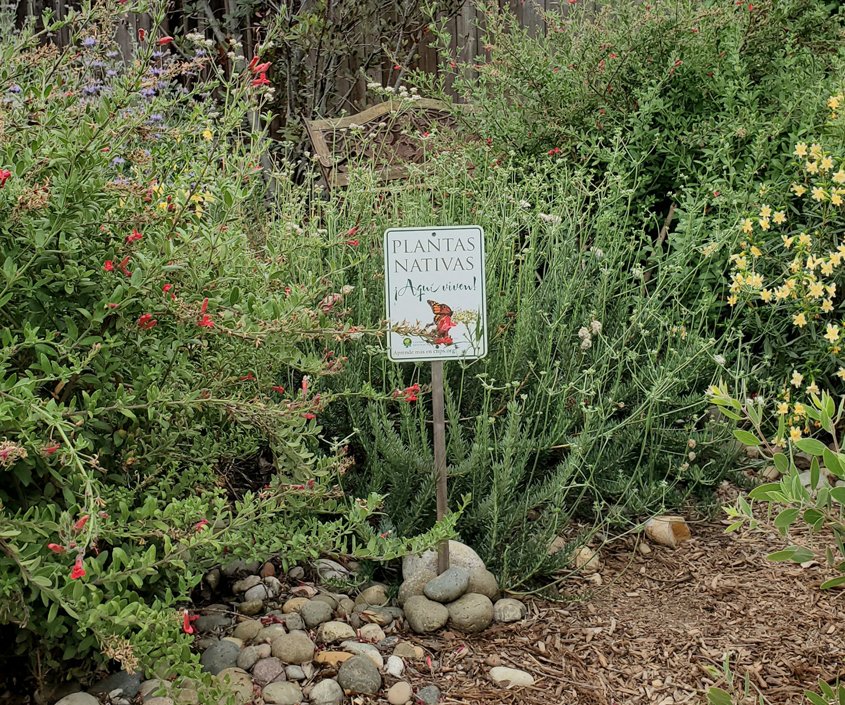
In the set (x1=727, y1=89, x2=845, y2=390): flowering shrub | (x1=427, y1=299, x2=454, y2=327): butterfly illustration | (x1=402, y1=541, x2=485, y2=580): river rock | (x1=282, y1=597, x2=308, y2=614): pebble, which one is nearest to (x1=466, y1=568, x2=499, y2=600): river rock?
(x1=402, y1=541, x2=485, y2=580): river rock

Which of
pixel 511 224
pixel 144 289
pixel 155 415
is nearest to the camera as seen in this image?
pixel 144 289

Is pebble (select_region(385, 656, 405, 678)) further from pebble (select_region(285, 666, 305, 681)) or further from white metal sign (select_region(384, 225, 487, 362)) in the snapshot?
white metal sign (select_region(384, 225, 487, 362))

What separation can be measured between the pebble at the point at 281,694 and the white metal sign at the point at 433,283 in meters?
0.92

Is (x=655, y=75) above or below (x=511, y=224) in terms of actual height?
above

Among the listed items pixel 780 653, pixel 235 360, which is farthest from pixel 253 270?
pixel 780 653

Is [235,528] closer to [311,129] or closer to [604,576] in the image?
[604,576]

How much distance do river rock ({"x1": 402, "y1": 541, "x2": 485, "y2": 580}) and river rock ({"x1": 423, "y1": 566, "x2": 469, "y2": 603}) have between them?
0.06 meters

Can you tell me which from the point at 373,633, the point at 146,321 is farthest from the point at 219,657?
the point at 146,321

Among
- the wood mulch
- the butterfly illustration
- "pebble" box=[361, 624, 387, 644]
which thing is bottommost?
the wood mulch

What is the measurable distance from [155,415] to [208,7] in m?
5.67

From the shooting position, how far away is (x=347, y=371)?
3.10 m

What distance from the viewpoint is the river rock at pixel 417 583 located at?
2705 millimetres

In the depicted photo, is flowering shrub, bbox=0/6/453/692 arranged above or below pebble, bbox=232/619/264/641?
above

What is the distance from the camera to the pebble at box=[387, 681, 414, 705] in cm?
235
